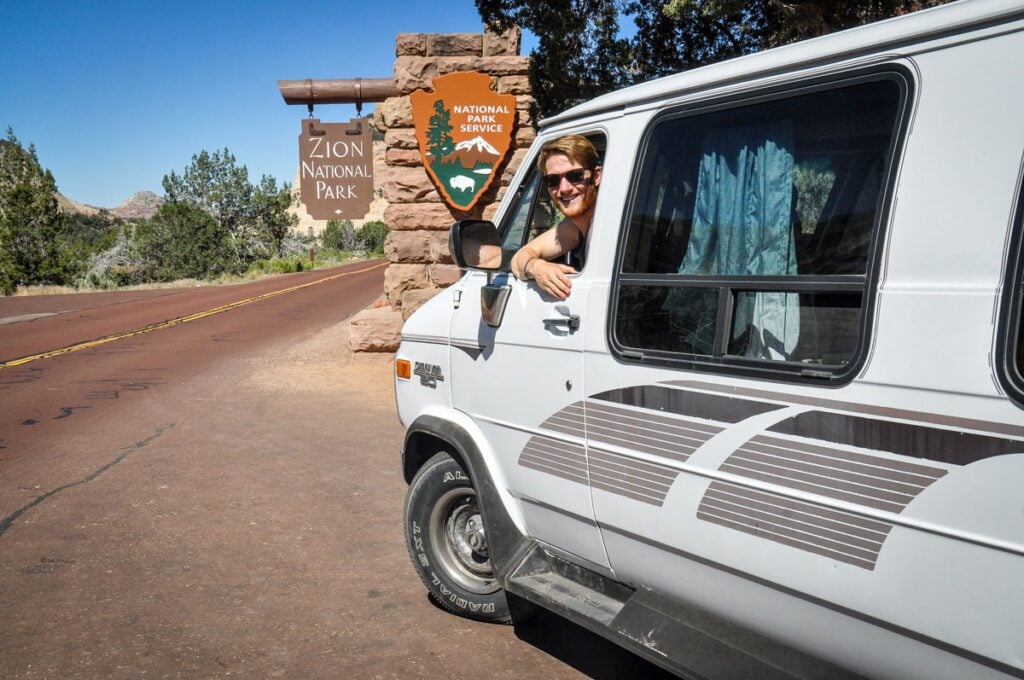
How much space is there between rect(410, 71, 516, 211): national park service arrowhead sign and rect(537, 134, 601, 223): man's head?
723cm

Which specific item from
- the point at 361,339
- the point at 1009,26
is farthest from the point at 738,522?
the point at 361,339

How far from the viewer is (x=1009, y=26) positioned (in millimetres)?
2068

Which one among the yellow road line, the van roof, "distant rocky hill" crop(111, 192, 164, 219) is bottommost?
the yellow road line

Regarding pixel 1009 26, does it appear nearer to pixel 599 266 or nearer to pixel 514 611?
pixel 599 266

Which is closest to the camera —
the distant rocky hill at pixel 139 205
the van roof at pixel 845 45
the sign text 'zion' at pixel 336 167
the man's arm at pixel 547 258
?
the van roof at pixel 845 45

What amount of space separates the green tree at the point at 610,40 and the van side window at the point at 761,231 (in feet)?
26.4

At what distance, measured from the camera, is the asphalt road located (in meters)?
3.72

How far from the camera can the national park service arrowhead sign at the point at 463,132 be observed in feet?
34.4

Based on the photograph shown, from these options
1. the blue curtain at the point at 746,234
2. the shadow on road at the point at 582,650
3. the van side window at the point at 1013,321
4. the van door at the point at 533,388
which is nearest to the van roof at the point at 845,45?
the blue curtain at the point at 746,234

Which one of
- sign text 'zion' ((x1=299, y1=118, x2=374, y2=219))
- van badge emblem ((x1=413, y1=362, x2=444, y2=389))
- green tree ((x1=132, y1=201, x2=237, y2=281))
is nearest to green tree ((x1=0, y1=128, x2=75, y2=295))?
green tree ((x1=132, y1=201, x2=237, y2=281))

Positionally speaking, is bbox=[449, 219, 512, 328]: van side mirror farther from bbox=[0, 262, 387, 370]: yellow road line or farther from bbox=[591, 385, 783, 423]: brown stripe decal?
bbox=[0, 262, 387, 370]: yellow road line

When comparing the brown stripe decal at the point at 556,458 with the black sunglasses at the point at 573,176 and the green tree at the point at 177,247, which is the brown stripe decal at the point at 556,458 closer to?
the black sunglasses at the point at 573,176

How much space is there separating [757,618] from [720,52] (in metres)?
10.1

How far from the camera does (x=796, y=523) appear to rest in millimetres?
2400
